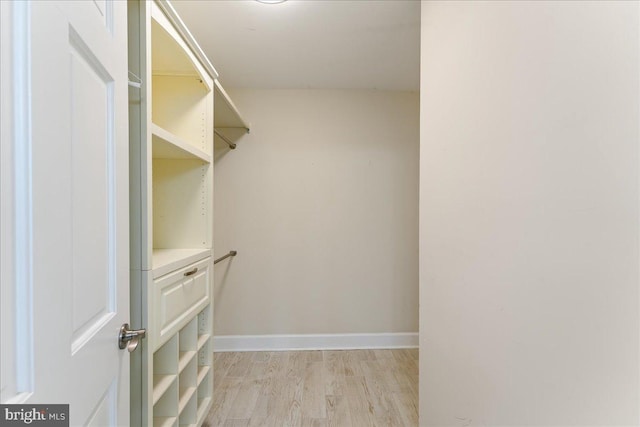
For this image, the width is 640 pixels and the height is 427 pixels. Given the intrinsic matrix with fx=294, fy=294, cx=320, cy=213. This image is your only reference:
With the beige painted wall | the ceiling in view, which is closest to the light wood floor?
the beige painted wall

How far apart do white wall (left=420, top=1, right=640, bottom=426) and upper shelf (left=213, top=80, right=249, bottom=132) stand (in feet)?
4.41

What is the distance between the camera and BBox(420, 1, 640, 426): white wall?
574mm

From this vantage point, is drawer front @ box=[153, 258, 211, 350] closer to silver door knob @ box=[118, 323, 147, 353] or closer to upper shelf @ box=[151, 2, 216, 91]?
silver door knob @ box=[118, 323, 147, 353]

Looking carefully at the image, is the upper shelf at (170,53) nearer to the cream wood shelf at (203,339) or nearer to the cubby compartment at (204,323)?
the cubby compartment at (204,323)

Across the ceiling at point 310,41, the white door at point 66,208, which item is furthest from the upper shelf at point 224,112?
the white door at point 66,208

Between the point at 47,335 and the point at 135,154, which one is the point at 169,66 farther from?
the point at 47,335

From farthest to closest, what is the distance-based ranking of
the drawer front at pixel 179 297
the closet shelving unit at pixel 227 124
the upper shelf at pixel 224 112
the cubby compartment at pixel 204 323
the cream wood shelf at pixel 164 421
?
the closet shelving unit at pixel 227 124 → the upper shelf at pixel 224 112 → the cubby compartment at pixel 204 323 → the cream wood shelf at pixel 164 421 → the drawer front at pixel 179 297

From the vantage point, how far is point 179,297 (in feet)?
4.54

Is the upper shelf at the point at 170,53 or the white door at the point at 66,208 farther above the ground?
the upper shelf at the point at 170,53

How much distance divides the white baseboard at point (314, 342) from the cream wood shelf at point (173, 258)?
138 centimetres

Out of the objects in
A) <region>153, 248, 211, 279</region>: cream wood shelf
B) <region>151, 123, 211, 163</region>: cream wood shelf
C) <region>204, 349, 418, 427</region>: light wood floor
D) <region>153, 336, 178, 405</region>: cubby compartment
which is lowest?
<region>204, 349, 418, 427</region>: light wood floor

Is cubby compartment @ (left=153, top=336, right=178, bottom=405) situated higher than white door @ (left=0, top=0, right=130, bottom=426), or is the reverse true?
white door @ (left=0, top=0, right=130, bottom=426)

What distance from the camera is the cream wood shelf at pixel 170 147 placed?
1.19 meters

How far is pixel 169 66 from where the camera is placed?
152cm
